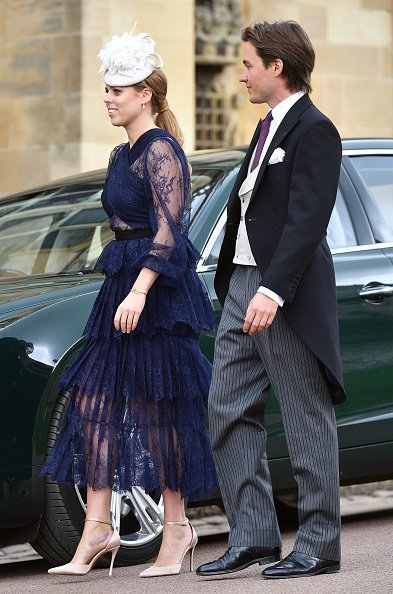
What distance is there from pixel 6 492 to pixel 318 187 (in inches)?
60.3

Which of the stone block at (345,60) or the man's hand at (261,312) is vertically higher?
the stone block at (345,60)

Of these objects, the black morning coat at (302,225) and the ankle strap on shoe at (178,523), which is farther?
the ankle strap on shoe at (178,523)

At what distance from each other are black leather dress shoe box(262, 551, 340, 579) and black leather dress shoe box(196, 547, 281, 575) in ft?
0.34

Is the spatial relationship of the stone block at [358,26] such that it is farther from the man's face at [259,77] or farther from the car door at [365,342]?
the man's face at [259,77]

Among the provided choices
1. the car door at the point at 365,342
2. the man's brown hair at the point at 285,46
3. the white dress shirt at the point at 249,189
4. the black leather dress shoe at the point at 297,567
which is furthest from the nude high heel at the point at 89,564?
the man's brown hair at the point at 285,46

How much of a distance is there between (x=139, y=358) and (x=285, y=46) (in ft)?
3.75

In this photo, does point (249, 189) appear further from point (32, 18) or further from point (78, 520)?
point (32, 18)

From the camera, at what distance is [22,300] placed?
595cm

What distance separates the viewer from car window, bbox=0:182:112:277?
6761 millimetres

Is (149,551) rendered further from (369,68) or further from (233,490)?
(369,68)

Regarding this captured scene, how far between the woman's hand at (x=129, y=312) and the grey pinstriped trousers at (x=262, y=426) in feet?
0.89

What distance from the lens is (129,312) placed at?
5.48m

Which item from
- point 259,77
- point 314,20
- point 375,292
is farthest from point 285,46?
point 314,20

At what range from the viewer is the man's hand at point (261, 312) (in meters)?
5.16
